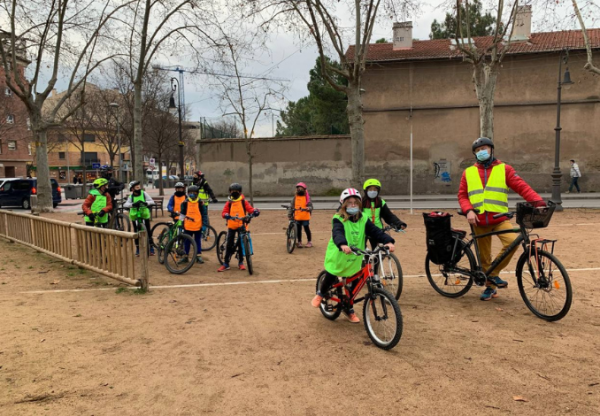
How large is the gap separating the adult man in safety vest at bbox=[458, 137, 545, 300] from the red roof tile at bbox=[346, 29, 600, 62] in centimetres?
2273

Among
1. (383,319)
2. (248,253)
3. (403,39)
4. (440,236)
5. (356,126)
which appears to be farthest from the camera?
(403,39)

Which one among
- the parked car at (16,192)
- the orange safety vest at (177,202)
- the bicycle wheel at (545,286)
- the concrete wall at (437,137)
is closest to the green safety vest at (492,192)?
the bicycle wheel at (545,286)

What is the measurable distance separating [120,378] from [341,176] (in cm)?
2482

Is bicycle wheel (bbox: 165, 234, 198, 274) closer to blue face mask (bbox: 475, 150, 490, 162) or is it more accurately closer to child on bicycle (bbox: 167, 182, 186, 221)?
child on bicycle (bbox: 167, 182, 186, 221)

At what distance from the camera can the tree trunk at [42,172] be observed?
739 inches

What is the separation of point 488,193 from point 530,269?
3.23 ft

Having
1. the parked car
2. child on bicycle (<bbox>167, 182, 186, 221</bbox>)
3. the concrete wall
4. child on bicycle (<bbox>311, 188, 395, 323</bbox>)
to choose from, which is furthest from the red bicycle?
the parked car

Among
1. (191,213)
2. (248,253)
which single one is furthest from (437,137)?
(248,253)

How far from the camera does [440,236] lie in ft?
18.4

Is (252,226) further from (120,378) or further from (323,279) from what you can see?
(120,378)

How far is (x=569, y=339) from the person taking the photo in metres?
4.30

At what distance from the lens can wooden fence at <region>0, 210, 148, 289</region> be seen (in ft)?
21.6

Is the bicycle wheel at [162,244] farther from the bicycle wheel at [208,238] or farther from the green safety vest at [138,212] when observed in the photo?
the bicycle wheel at [208,238]

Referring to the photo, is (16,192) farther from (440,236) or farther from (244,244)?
(440,236)
